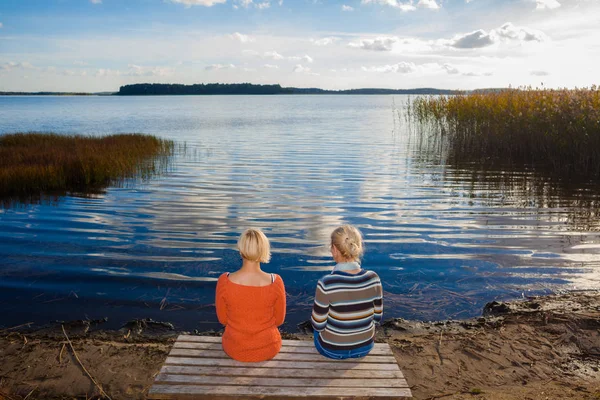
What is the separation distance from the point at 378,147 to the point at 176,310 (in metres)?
21.5

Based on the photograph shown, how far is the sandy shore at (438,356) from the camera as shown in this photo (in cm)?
481

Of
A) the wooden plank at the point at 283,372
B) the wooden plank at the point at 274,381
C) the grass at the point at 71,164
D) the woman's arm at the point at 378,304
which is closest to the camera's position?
the wooden plank at the point at 274,381

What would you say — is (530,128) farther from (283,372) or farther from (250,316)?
(283,372)

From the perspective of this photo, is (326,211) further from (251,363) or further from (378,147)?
(378,147)

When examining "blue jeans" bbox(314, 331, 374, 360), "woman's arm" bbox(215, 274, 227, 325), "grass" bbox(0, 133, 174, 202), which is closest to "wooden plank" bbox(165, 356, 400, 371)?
"blue jeans" bbox(314, 331, 374, 360)

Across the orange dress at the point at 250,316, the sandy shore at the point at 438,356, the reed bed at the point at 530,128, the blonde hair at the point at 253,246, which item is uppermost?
the reed bed at the point at 530,128

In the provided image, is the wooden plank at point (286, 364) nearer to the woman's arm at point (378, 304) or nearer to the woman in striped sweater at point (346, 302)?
the woman in striped sweater at point (346, 302)

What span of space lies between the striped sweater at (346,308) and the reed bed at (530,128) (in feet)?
52.1

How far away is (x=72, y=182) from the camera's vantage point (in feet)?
53.4

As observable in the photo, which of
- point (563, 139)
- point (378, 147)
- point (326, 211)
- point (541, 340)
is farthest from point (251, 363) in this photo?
point (378, 147)

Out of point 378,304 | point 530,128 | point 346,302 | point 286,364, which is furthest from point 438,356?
point 530,128

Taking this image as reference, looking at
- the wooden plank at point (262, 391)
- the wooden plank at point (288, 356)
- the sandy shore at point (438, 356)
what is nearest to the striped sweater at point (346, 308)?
the wooden plank at point (288, 356)

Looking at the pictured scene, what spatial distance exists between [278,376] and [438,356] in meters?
2.58

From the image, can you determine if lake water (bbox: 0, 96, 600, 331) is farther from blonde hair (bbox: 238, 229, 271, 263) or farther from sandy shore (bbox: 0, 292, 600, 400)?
blonde hair (bbox: 238, 229, 271, 263)
